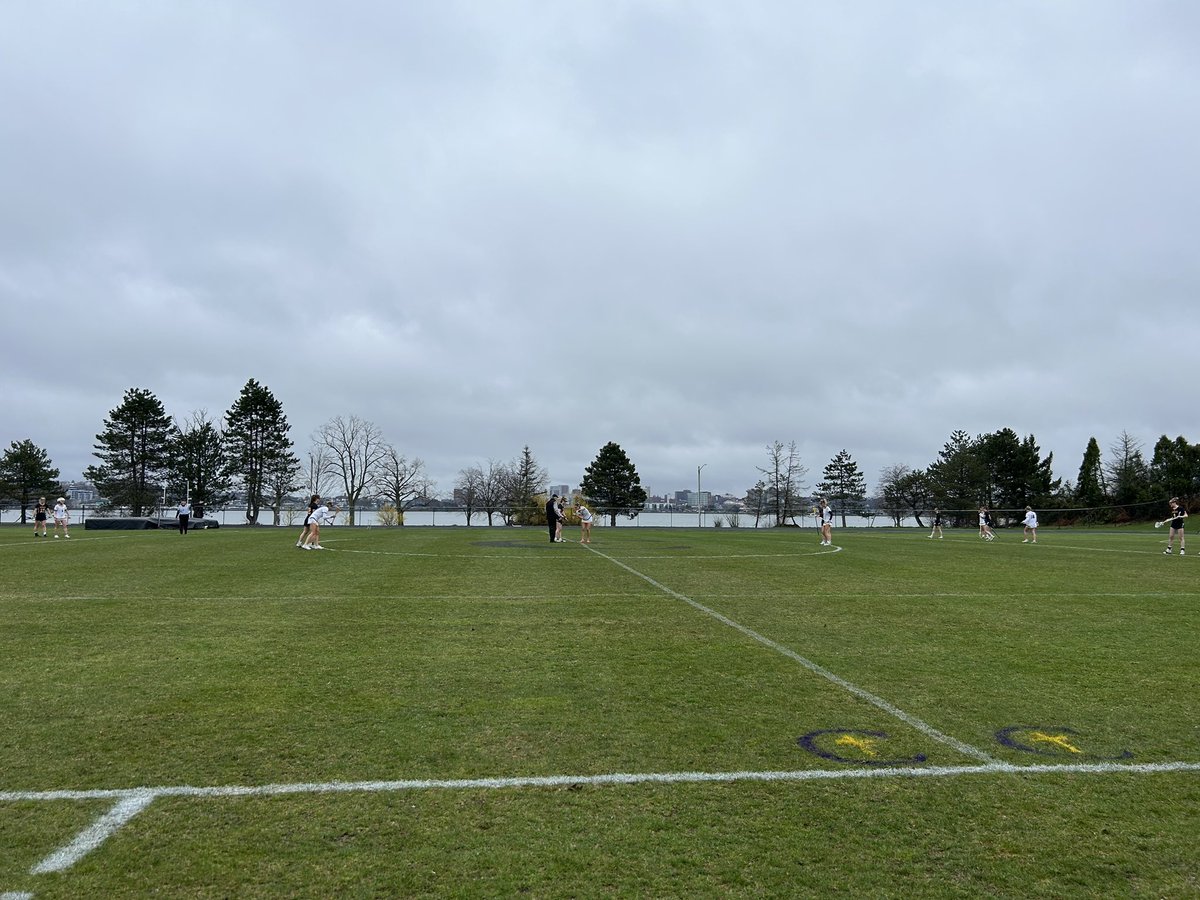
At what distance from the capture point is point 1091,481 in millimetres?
74125

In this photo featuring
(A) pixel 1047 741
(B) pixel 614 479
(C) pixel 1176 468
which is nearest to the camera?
(A) pixel 1047 741

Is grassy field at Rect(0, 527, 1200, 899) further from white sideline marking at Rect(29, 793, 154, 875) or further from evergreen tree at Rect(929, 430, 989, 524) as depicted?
evergreen tree at Rect(929, 430, 989, 524)

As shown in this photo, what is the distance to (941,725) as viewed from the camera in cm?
524

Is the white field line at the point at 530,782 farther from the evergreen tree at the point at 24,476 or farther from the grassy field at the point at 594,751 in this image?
the evergreen tree at the point at 24,476

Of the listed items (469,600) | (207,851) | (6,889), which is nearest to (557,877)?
(207,851)

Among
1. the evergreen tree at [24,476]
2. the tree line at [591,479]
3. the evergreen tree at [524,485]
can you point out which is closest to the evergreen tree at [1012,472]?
the tree line at [591,479]

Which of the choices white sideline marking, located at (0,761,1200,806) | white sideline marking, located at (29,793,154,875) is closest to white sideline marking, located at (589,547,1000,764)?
white sideline marking, located at (0,761,1200,806)

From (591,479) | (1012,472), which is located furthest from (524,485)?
(1012,472)

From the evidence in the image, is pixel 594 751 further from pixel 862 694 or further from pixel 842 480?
pixel 842 480

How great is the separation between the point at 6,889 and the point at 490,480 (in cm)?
9917

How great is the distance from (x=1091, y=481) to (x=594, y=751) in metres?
84.2

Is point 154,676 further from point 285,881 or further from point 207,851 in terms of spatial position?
point 285,881

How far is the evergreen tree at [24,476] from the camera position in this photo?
6988 centimetres

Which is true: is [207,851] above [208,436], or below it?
below
